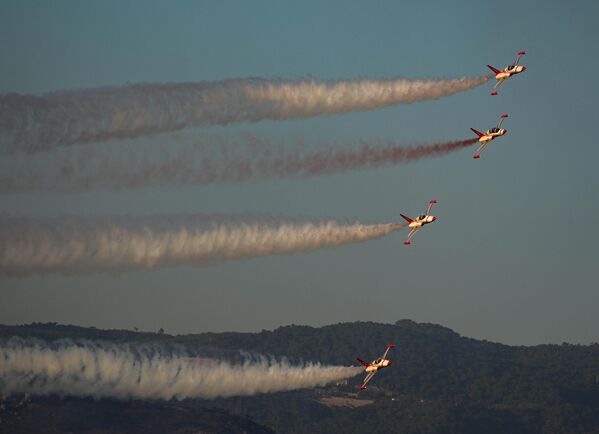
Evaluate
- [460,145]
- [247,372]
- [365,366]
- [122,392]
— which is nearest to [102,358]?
[122,392]

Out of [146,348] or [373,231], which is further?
[146,348]

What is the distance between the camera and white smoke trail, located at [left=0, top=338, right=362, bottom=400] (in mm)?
138750

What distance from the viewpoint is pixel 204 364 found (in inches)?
5945

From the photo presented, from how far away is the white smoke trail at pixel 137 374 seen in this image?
138750 mm

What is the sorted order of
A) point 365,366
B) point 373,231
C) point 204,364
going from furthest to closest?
point 204,364 < point 365,366 < point 373,231

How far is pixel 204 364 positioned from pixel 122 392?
11.6m

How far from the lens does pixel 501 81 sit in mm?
142750

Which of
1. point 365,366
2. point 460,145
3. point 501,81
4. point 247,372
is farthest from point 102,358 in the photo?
point 501,81

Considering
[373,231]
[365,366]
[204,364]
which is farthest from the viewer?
[204,364]

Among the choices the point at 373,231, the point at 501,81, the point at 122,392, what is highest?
the point at 501,81

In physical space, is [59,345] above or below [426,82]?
below

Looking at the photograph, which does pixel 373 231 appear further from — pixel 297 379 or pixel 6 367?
pixel 6 367

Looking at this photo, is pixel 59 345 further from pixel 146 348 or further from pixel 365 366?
pixel 365 366

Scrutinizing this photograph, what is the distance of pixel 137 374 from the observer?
148 meters
